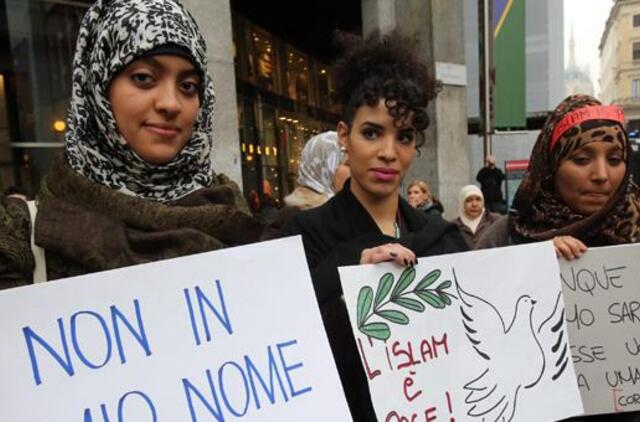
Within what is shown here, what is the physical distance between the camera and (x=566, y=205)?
1797 millimetres

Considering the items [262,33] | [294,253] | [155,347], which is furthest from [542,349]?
[262,33]

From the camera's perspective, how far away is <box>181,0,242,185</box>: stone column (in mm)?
5609

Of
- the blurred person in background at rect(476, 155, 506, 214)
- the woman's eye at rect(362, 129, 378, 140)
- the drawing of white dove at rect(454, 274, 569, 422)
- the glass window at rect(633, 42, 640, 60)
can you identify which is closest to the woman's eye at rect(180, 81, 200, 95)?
the woman's eye at rect(362, 129, 378, 140)

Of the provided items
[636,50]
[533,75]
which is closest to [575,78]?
[636,50]

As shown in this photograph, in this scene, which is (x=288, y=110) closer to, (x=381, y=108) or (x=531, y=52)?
(x=531, y=52)

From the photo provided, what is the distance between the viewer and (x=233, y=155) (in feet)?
19.2

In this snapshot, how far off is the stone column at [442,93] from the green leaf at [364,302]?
7.37 m

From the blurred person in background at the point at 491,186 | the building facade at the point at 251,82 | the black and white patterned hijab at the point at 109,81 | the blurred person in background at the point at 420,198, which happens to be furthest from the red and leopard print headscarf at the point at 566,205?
the blurred person in background at the point at 491,186

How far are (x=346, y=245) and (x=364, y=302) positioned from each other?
231 millimetres

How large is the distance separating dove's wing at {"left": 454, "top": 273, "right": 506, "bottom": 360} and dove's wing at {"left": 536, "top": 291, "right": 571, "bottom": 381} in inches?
5.5

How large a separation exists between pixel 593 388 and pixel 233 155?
15.6 feet

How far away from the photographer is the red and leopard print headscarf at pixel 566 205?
5.62 ft

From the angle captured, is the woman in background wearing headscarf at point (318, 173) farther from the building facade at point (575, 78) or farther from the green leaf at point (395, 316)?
the building facade at point (575, 78)

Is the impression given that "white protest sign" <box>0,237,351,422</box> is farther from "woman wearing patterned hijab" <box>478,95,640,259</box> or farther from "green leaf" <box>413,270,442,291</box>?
"woman wearing patterned hijab" <box>478,95,640,259</box>
